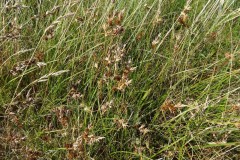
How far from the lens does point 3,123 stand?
161cm

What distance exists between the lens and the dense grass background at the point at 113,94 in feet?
4.78

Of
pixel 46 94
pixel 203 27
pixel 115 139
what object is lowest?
pixel 115 139

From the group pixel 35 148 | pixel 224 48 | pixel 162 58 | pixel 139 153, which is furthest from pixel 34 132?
pixel 224 48

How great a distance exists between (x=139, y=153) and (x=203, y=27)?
2.81 feet

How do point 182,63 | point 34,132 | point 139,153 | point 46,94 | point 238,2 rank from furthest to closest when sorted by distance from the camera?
point 238,2, point 182,63, point 46,94, point 34,132, point 139,153

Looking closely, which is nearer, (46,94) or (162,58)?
(46,94)

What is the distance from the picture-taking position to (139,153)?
4.65ft

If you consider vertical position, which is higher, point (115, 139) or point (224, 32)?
point (224, 32)

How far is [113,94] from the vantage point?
5.51 ft

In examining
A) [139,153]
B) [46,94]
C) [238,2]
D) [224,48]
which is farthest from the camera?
[238,2]

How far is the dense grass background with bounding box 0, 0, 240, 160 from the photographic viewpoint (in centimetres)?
146

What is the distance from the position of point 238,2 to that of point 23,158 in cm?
194

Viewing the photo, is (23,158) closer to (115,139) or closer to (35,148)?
(35,148)

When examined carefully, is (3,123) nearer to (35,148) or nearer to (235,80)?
(35,148)
